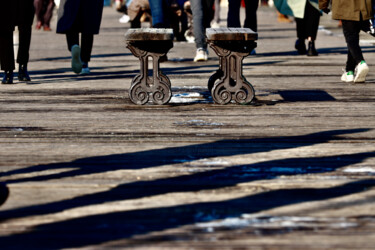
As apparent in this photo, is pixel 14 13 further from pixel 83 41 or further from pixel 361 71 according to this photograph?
pixel 361 71

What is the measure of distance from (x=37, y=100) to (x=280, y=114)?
2488 millimetres

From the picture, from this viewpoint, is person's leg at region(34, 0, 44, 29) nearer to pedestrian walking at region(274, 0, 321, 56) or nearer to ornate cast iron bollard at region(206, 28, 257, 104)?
pedestrian walking at region(274, 0, 321, 56)

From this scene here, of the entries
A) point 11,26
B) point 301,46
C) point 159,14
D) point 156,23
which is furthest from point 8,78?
point 301,46

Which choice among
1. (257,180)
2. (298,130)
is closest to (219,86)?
(298,130)

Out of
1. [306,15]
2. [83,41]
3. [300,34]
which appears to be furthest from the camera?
[300,34]

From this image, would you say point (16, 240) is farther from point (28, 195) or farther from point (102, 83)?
point (102, 83)

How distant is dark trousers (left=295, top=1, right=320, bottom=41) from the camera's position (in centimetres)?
1398

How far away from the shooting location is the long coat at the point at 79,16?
11344 millimetres

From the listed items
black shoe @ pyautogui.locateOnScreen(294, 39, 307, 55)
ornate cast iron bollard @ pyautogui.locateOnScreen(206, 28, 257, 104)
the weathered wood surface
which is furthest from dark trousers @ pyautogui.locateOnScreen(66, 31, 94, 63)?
black shoe @ pyautogui.locateOnScreen(294, 39, 307, 55)

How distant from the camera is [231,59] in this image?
26.5 feet

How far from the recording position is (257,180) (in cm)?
486

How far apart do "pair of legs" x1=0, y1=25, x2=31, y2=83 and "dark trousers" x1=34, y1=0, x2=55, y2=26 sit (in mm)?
15268

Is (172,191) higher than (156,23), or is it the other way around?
(156,23)

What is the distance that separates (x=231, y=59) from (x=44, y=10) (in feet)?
62.2
